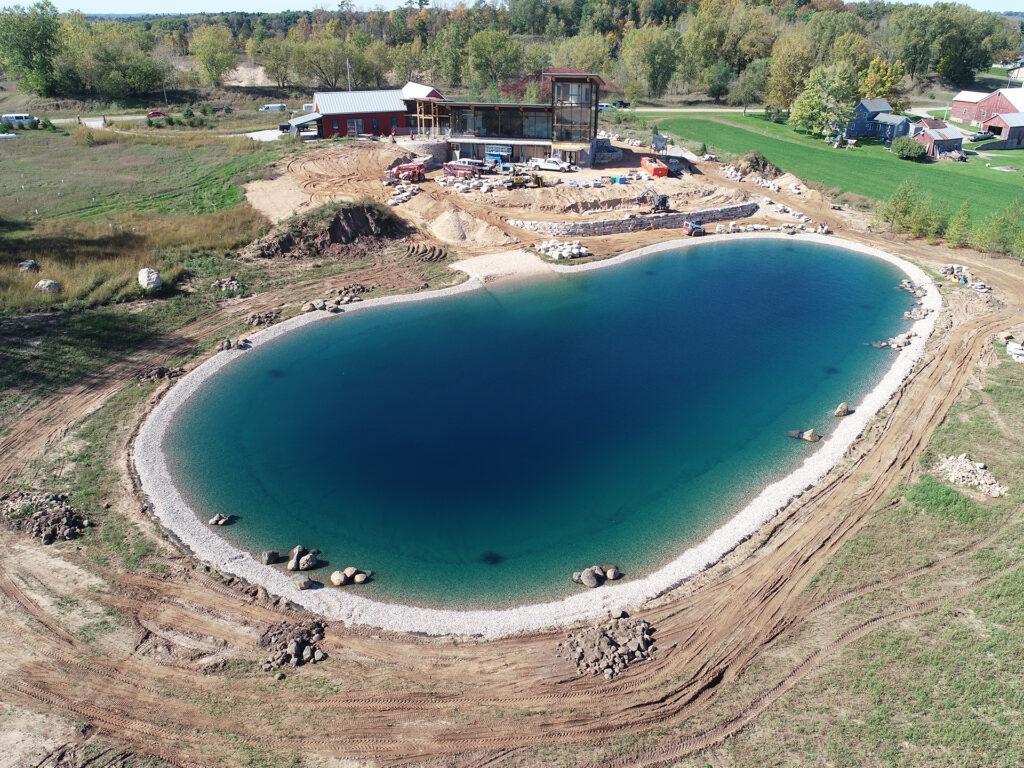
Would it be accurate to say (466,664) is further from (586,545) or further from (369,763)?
(586,545)

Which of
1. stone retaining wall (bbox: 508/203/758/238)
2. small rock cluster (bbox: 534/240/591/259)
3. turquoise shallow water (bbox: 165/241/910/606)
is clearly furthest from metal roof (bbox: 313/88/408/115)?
turquoise shallow water (bbox: 165/241/910/606)

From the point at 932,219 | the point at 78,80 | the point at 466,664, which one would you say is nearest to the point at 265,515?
the point at 466,664

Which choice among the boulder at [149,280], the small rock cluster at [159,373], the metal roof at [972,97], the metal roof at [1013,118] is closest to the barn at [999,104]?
the metal roof at [972,97]

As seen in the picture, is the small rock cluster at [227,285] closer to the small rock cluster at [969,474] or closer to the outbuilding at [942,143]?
the small rock cluster at [969,474]

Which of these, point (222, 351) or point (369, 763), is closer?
point (369, 763)

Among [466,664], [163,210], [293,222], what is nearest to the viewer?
[466,664]

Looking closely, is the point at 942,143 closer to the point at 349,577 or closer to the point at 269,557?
the point at 349,577
